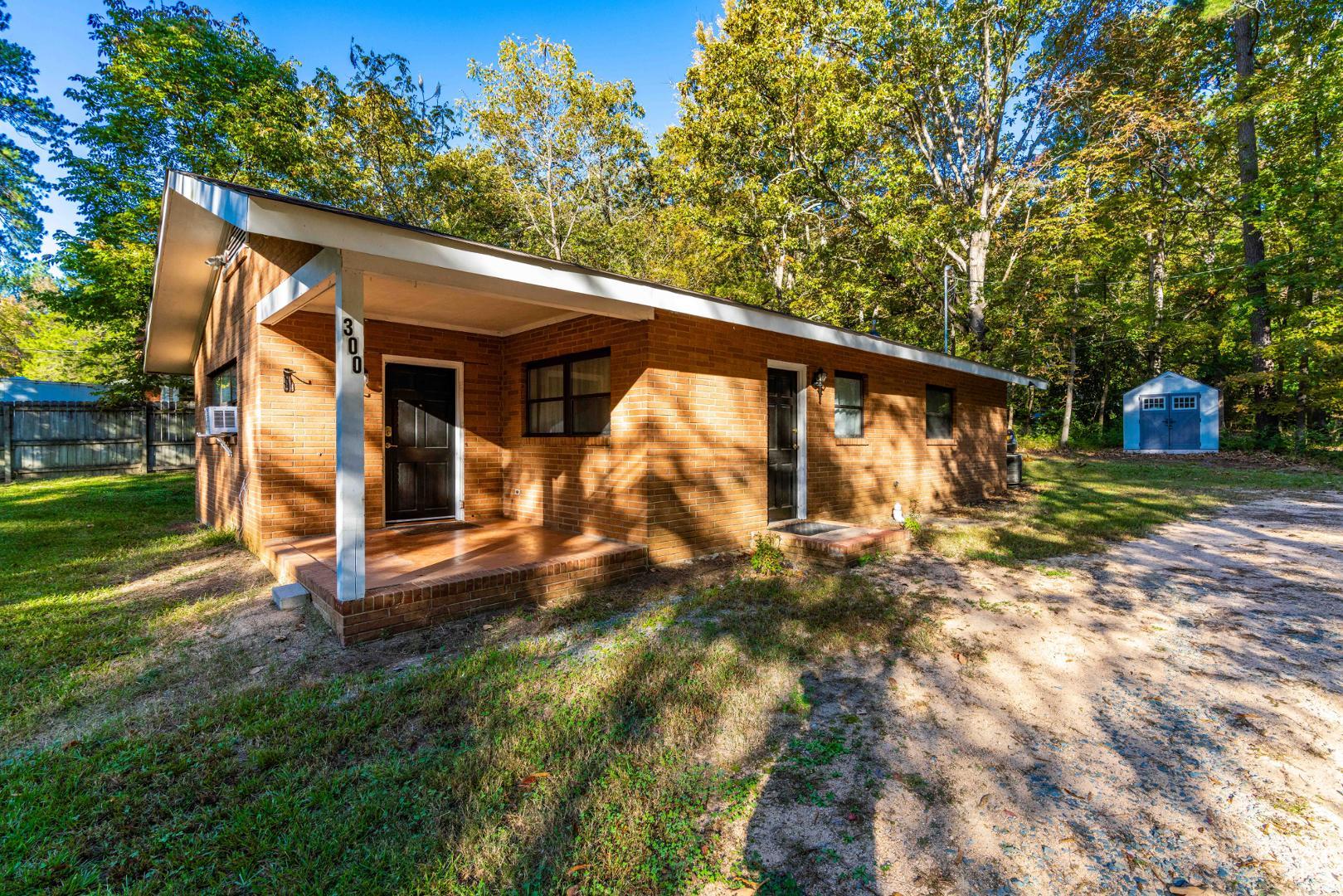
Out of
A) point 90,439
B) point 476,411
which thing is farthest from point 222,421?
point 90,439

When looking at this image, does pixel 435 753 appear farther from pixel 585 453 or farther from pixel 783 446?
pixel 783 446

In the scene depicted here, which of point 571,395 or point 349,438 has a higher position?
point 571,395

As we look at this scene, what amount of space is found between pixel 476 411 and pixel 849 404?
5083 mm

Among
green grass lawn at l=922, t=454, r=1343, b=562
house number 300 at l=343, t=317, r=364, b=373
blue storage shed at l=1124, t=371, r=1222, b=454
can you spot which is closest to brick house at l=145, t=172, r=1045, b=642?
house number 300 at l=343, t=317, r=364, b=373

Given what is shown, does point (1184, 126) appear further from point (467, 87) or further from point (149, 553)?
point (149, 553)

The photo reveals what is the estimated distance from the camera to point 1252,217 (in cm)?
1559

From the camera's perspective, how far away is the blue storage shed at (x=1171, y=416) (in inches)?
702

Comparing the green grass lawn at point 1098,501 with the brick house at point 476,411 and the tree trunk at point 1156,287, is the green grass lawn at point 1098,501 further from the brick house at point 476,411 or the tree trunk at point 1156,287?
the tree trunk at point 1156,287

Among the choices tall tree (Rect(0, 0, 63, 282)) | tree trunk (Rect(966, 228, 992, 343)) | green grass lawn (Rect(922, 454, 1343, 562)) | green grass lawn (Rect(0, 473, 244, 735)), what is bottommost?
green grass lawn (Rect(0, 473, 244, 735))

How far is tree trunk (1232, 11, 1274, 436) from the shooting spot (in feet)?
51.0

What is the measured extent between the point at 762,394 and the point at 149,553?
7.12 m

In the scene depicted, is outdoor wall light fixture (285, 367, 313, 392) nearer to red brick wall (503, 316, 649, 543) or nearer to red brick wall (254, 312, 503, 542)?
red brick wall (254, 312, 503, 542)

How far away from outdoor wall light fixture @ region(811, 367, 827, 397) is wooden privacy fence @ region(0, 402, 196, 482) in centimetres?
1428

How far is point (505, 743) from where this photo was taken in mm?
2439
